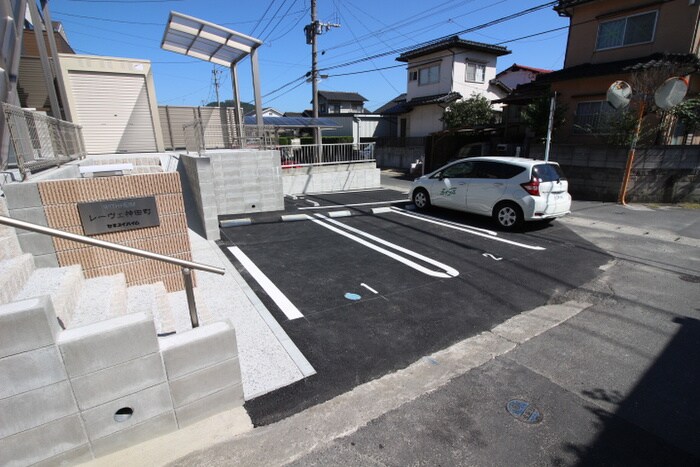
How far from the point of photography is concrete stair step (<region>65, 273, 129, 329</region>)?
9.91 ft

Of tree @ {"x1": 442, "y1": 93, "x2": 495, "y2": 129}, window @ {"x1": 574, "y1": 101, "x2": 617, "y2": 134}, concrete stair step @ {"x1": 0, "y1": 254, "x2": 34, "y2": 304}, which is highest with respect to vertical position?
tree @ {"x1": 442, "y1": 93, "x2": 495, "y2": 129}

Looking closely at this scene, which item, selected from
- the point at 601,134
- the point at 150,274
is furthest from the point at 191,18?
the point at 601,134

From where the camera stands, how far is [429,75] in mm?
24875

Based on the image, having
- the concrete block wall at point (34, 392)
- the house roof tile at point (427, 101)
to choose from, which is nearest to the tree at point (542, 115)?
the house roof tile at point (427, 101)

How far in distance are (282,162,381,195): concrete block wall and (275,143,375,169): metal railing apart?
0.23 metres

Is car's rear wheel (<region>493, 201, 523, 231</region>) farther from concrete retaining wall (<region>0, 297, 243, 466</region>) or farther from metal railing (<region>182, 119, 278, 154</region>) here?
concrete retaining wall (<region>0, 297, 243, 466</region>)

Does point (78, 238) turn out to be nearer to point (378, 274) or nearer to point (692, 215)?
point (378, 274)

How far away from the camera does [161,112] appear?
14547 millimetres

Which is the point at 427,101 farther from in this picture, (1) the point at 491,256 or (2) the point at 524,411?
(2) the point at 524,411

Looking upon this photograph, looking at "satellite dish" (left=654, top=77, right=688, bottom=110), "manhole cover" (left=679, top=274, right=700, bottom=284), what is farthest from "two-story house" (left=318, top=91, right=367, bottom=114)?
"manhole cover" (left=679, top=274, right=700, bottom=284)

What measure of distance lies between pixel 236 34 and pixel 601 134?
12.9 metres

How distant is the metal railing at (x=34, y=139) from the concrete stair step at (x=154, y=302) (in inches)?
67.6

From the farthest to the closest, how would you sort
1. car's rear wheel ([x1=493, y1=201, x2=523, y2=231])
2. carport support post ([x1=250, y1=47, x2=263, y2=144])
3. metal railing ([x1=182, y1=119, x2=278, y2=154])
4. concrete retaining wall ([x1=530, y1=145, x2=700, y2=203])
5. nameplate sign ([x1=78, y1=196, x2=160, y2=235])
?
carport support post ([x1=250, y1=47, x2=263, y2=144]), concrete retaining wall ([x1=530, y1=145, x2=700, y2=203]), metal railing ([x1=182, y1=119, x2=278, y2=154]), car's rear wheel ([x1=493, y1=201, x2=523, y2=231]), nameplate sign ([x1=78, y1=196, x2=160, y2=235])

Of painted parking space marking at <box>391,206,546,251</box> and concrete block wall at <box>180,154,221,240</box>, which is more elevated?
concrete block wall at <box>180,154,221,240</box>
